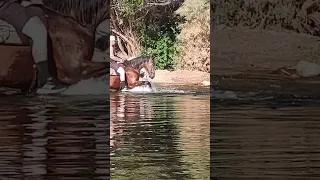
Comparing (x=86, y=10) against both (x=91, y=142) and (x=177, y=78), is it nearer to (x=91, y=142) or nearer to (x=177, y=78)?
(x=177, y=78)

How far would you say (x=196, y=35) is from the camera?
19.2 ft

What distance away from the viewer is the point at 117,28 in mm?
5867

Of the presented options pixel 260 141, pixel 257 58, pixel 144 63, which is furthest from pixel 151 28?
pixel 260 141

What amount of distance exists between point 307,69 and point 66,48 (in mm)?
2177

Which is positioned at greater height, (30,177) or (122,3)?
(122,3)

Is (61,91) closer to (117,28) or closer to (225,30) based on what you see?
(117,28)

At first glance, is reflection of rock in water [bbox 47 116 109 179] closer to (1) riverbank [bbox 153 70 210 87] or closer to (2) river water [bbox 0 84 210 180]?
(2) river water [bbox 0 84 210 180]

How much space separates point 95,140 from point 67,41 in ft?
3.01

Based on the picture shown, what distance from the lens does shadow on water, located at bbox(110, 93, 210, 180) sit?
18.6ft

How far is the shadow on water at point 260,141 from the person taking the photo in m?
5.73

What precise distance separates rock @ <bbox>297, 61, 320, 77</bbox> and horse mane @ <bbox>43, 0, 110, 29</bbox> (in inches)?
70.2

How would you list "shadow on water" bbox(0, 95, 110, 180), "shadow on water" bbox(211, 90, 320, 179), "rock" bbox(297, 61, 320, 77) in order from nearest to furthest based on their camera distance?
"shadow on water" bbox(0, 95, 110, 180) < "shadow on water" bbox(211, 90, 320, 179) < "rock" bbox(297, 61, 320, 77)

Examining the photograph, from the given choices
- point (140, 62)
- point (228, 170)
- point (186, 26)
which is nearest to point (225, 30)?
point (186, 26)

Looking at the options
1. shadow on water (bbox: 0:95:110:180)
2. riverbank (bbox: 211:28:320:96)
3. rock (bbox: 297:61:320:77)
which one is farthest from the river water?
rock (bbox: 297:61:320:77)
